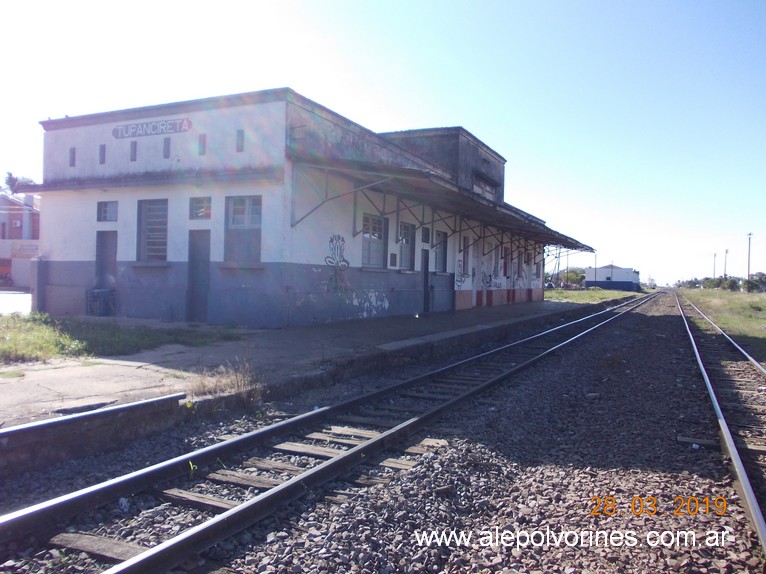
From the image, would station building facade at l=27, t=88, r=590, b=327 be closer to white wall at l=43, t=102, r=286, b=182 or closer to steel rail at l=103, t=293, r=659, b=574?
white wall at l=43, t=102, r=286, b=182

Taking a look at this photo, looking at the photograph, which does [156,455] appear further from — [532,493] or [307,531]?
[532,493]

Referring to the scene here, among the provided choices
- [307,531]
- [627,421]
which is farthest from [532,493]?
[627,421]

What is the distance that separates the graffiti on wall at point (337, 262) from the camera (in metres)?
16.7

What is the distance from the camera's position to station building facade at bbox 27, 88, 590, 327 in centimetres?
1503

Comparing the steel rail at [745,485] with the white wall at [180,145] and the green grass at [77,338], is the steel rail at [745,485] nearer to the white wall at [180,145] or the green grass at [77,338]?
the green grass at [77,338]

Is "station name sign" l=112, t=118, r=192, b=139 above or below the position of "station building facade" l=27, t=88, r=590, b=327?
above

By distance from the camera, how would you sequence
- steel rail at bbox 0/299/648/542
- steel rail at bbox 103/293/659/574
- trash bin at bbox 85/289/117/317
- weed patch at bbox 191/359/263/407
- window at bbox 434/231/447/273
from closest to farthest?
steel rail at bbox 103/293/659/574, steel rail at bbox 0/299/648/542, weed patch at bbox 191/359/263/407, trash bin at bbox 85/289/117/317, window at bbox 434/231/447/273

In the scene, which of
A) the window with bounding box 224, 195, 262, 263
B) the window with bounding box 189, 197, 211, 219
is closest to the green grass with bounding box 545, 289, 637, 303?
the window with bounding box 224, 195, 262, 263

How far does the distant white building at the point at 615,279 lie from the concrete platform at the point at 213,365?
315 feet

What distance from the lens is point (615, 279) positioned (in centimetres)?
10644

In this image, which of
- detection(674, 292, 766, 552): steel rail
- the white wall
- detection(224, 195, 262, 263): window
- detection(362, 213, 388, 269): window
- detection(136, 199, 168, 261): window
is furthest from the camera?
detection(362, 213, 388, 269): window

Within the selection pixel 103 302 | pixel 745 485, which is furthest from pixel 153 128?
pixel 745 485

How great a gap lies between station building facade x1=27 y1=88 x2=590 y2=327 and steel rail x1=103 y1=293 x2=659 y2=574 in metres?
9.23

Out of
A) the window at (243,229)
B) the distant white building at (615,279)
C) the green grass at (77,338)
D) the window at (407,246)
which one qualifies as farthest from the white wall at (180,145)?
the distant white building at (615,279)
